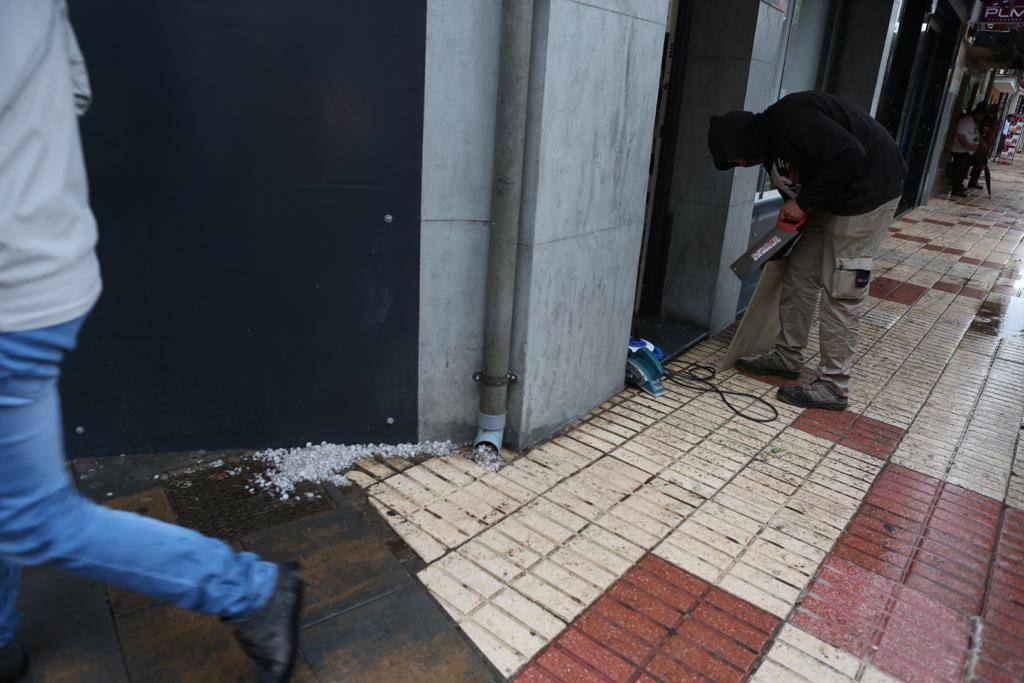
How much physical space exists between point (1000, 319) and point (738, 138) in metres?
4.43

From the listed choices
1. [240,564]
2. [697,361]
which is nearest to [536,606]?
[240,564]

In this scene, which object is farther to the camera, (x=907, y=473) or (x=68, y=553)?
(x=907, y=473)

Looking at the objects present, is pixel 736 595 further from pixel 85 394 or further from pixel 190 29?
pixel 190 29

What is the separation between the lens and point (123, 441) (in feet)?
10.2

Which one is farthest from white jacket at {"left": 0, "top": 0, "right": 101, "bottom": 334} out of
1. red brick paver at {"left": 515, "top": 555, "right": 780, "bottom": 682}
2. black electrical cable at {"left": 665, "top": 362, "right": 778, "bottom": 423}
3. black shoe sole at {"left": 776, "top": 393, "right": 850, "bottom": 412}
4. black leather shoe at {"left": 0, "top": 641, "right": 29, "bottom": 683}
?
black shoe sole at {"left": 776, "top": 393, "right": 850, "bottom": 412}

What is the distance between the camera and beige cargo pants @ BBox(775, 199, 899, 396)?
409 cm

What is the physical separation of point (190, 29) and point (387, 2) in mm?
738

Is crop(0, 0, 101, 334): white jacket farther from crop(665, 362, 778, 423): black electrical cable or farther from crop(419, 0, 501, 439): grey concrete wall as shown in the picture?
crop(665, 362, 778, 423): black electrical cable

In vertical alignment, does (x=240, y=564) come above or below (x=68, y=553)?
below

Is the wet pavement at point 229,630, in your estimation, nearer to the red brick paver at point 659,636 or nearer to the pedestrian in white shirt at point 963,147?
the red brick paver at point 659,636

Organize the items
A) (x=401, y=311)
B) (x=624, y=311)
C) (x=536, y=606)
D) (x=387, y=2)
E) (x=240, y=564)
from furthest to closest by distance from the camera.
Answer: (x=624, y=311), (x=401, y=311), (x=387, y=2), (x=536, y=606), (x=240, y=564)

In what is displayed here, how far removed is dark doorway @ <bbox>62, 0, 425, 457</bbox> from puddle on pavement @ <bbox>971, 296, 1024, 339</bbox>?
18.3ft

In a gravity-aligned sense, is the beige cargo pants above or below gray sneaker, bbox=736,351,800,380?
above

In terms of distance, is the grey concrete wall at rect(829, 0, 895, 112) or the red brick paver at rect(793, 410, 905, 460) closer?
the red brick paver at rect(793, 410, 905, 460)
